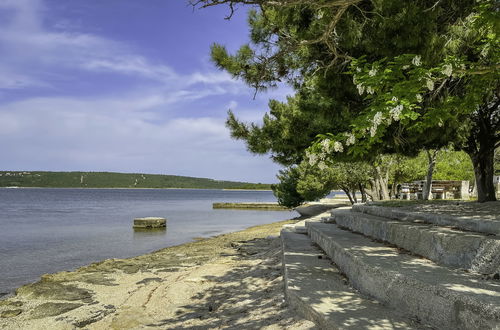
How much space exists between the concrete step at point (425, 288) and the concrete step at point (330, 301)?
0.49 ft

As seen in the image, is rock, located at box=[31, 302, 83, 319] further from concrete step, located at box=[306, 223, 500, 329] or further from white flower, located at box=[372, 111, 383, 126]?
white flower, located at box=[372, 111, 383, 126]

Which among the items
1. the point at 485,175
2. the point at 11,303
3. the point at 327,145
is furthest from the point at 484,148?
the point at 11,303

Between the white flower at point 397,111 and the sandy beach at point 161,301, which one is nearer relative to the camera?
the white flower at point 397,111

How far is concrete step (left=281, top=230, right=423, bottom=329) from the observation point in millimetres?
3635

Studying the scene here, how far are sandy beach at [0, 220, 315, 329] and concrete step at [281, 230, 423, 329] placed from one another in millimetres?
238

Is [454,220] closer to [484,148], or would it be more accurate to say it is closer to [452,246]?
[452,246]

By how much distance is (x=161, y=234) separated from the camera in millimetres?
28328

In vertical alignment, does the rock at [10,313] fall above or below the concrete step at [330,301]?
below

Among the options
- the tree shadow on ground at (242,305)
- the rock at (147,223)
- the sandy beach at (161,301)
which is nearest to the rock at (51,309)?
the sandy beach at (161,301)

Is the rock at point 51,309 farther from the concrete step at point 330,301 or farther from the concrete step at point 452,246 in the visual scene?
the concrete step at point 452,246

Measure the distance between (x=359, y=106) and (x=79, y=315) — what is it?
26.1 ft

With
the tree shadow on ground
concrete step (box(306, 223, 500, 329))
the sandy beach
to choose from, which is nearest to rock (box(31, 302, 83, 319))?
the sandy beach

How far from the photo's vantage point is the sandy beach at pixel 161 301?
5.59 metres

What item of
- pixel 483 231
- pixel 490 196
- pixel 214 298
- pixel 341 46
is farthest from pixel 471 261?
pixel 490 196
